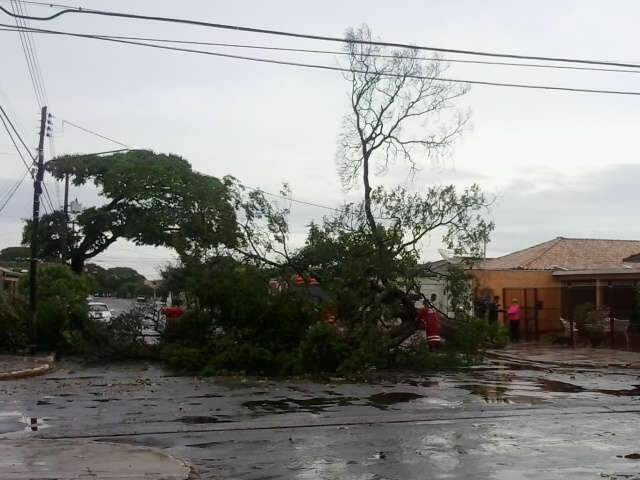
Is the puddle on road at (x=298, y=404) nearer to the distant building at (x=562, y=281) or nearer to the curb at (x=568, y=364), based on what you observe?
the curb at (x=568, y=364)

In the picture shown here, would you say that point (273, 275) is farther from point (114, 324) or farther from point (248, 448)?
point (248, 448)

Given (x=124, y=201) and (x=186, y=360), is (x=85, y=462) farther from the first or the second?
(x=124, y=201)

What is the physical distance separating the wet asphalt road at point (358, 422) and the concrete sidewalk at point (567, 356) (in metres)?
2.47

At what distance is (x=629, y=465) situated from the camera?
9.19m

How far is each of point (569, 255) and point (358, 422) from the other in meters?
29.8

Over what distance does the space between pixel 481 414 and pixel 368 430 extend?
253 cm

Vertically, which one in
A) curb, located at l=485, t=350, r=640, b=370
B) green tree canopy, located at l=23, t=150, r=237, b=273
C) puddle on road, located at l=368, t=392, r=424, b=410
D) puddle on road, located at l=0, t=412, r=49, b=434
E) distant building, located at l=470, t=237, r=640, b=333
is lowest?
puddle on road, located at l=0, t=412, r=49, b=434

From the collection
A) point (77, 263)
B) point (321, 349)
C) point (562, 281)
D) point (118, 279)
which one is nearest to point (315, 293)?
Answer: point (321, 349)

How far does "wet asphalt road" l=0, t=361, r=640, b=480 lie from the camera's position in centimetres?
935

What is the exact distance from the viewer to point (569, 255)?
4000 centimetres

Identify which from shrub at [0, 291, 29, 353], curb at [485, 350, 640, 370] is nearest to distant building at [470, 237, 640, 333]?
curb at [485, 350, 640, 370]

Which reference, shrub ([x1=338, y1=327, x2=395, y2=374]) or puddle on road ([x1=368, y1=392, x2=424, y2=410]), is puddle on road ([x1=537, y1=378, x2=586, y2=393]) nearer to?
puddle on road ([x1=368, y1=392, x2=424, y2=410])

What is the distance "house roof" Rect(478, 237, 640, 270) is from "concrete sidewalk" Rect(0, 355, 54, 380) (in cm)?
1997

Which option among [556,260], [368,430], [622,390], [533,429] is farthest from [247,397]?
[556,260]
